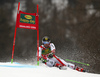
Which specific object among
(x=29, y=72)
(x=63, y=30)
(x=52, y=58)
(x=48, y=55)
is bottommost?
(x=29, y=72)

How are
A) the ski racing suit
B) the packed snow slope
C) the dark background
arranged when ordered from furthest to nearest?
1. the dark background
2. the ski racing suit
3. the packed snow slope

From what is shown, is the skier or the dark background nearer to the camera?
the skier

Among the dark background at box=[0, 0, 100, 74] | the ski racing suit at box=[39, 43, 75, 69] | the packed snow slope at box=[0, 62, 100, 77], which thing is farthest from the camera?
the dark background at box=[0, 0, 100, 74]

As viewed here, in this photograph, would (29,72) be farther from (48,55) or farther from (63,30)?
(63,30)

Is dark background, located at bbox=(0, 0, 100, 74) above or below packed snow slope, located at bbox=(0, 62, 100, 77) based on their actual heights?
above

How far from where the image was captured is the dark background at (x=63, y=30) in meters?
10.2

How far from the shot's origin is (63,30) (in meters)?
12.1

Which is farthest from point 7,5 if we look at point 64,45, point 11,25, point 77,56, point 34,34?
point 77,56

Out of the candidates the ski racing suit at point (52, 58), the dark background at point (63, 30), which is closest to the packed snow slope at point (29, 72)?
the ski racing suit at point (52, 58)

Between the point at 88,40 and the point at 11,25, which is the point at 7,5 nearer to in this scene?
the point at 11,25

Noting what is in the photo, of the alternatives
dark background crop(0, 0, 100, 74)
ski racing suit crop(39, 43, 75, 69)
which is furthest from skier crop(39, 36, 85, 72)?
dark background crop(0, 0, 100, 74)

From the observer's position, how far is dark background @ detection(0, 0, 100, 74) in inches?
402

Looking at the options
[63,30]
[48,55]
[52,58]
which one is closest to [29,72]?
[48,55]

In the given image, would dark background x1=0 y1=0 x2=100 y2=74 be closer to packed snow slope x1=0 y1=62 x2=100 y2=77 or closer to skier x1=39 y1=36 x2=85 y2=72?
skier x1=39 y1=36 x2=85 y2=72
